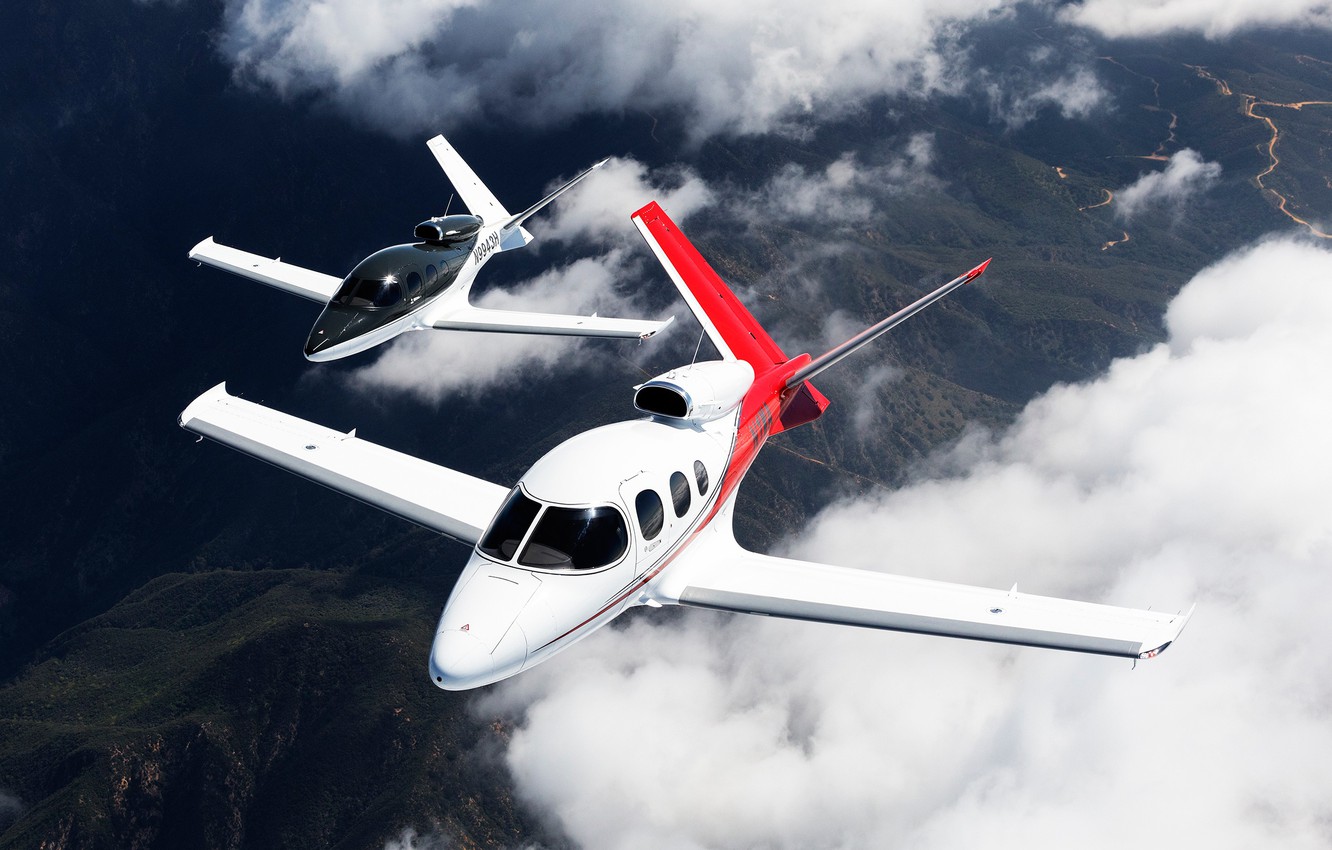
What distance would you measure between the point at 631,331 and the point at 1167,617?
33.2 meters

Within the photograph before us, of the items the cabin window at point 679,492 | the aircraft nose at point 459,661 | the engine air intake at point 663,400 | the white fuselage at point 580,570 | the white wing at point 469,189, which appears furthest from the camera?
the white wing at point 469,189

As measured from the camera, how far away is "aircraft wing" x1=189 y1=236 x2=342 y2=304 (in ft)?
186

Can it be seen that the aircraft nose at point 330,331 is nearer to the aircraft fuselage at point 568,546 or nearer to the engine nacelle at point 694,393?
the engine nacelle at point 694,393

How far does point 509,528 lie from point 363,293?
106ft

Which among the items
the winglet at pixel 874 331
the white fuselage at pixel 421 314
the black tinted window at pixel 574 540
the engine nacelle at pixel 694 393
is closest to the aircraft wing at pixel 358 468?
the black tinted window at pixel 574 540

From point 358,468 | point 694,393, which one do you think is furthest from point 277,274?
point 694,393

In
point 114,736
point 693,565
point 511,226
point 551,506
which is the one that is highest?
point 551,506

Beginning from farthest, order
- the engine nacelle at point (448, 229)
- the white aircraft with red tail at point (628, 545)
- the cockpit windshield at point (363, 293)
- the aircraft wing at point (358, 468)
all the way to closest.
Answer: the engine nacelle at point (448, 229) → the cockpit windshield at point (363, 293) → the aircraft wing at point (358, 468) → the white aircraft with red tail at point (628, 545)

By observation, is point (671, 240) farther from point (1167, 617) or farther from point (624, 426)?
point (1167, 617)

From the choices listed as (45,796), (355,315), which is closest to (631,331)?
(355,315)

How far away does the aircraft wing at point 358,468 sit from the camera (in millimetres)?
30734

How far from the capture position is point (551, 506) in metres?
25.5

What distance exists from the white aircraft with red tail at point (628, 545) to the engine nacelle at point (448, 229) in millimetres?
25193

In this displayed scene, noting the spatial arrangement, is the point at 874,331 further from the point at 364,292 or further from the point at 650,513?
the point at 364,292
